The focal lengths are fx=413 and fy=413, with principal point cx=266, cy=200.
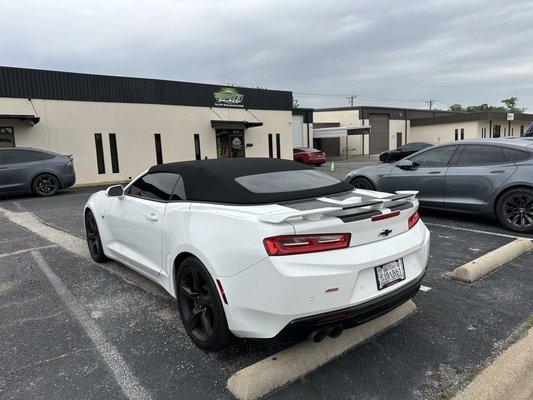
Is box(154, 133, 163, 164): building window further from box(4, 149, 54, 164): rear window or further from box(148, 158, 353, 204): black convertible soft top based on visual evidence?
box(148, 158, 353, 204): black convertible soft top

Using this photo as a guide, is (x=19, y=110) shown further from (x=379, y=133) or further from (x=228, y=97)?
(x=379, y=133)

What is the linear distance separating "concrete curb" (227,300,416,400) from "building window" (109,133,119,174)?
18683 mm

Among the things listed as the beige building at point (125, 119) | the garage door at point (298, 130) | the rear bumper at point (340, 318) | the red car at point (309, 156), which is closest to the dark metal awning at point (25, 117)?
the beige building at point (125, 119)

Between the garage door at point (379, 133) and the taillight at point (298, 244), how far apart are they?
4386 cm

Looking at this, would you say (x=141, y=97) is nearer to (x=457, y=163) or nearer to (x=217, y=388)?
(x=457, y=163)

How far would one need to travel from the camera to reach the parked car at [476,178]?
6.30 metres

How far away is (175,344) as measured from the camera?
3262mm

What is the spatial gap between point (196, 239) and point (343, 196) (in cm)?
127

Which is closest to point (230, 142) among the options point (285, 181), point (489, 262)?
point (489, 262)

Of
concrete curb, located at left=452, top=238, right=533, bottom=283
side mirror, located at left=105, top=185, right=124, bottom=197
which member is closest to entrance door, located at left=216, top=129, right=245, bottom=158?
side mirror, located at left=105, top=185, right=124, bottom=197

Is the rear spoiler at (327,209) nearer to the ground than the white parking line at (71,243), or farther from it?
farther from it

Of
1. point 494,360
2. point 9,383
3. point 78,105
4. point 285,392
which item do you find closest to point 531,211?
point 494,360

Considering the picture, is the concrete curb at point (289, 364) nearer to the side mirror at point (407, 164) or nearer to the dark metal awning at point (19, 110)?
the side mirror at point (407, 164)

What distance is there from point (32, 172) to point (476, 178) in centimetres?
1186
